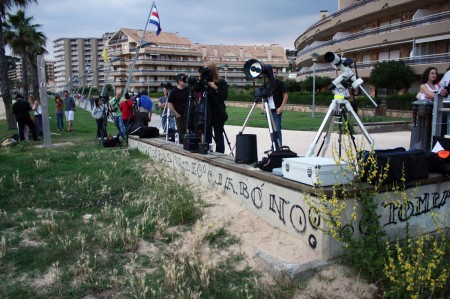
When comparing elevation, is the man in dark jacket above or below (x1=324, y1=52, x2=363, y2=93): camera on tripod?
below

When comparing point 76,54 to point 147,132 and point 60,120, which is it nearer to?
point 60,120

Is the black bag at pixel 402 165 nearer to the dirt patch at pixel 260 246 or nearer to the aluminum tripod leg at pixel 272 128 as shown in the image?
the dirt patch at pixel 260 246

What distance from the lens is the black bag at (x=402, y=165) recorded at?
11.7 feet

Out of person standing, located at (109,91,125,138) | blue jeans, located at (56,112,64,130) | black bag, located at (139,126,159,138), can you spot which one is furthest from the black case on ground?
blue jeans, located at (56,112,64,130)

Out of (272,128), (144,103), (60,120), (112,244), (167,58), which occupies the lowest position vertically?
(112,244)

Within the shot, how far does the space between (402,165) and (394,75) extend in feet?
110

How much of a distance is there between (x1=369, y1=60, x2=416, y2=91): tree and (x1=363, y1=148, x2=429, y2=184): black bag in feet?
109

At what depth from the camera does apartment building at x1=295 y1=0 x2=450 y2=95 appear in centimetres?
3338

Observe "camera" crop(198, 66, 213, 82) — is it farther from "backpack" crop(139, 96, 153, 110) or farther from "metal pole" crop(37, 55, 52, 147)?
"metal pole" crop(37, 55, 52, 147)

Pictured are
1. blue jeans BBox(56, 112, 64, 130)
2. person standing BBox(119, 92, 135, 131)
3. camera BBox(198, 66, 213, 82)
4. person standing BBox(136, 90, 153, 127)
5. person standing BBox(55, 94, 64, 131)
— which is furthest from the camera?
blue jeans BBox(56, 112, 64, 130)

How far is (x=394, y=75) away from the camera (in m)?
34.2

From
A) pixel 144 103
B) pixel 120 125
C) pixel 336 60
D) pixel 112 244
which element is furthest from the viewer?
pixel 120 125

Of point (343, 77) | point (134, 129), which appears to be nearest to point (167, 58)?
point (134, 129)

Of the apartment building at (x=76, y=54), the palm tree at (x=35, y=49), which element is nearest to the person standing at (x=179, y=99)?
the palm tree at (x=35, y=49)
